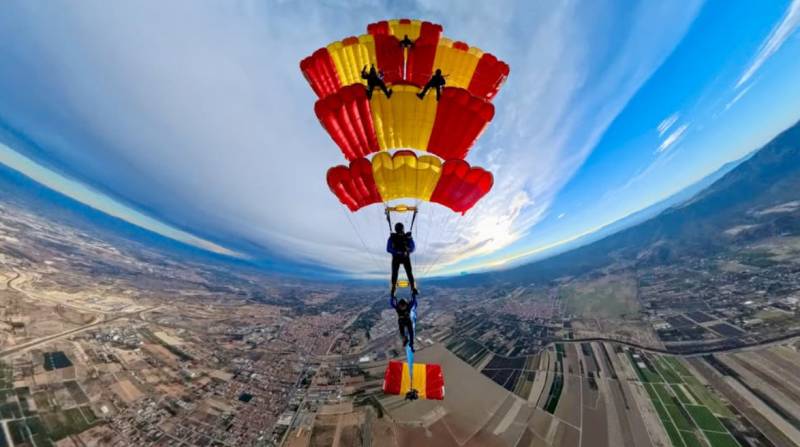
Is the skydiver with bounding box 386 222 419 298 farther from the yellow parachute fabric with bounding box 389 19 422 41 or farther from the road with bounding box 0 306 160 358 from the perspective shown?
the road with bounding box 0 306 160 358

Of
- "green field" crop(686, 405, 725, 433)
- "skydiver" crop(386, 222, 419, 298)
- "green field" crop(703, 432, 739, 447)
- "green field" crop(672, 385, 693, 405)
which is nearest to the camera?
"skydiver" crop(386, 222, 419, 298)

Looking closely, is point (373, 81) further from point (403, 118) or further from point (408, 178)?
point (408, 178)

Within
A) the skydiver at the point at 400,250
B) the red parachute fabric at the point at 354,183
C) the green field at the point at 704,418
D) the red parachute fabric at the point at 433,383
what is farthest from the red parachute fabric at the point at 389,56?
the green field at the point at 704,418

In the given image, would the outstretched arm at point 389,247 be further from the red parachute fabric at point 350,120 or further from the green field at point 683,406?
the green field at point 683,406

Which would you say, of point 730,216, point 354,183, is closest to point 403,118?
point 354,183

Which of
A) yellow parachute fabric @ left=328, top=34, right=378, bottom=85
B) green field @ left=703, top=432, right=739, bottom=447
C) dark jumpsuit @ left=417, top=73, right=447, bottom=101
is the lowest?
green field @ left=703, top=432, right=739, bottom=447

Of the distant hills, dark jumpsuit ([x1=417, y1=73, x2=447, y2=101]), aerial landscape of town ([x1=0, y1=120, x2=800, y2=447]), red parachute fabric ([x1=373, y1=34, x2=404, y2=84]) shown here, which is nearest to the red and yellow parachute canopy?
red parachute fabric ([x1=373, y1=34, x2=404, y2=84])
